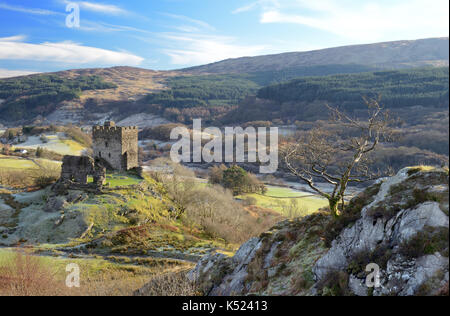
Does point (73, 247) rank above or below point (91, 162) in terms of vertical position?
below

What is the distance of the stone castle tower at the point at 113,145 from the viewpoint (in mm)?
40531

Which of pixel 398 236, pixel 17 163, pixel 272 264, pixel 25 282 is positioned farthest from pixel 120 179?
pixel 17 163

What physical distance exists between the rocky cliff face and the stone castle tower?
2976 cm

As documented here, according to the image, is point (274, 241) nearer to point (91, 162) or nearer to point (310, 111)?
point (91, 162)

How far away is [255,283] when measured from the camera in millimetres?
11836

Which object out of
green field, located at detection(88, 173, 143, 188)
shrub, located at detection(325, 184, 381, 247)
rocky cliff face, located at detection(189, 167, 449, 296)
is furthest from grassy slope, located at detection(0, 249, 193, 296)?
green field, located at detection(88, 173, 143, 188)

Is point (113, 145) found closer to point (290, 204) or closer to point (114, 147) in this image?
point (114, 147)

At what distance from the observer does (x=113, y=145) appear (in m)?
40.6

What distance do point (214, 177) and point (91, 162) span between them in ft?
163

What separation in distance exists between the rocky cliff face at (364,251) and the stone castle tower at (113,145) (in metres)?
29.8

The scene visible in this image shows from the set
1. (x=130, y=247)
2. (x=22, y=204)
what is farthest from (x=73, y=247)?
(x=22, y=204)

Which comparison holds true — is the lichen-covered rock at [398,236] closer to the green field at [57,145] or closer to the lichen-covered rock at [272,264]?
the lichen-covered rock at [272,264]

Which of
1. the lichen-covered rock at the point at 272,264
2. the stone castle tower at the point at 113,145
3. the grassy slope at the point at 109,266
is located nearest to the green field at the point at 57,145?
the stone castle tower at the point at 113,145

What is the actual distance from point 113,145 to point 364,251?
36704 millimetres
